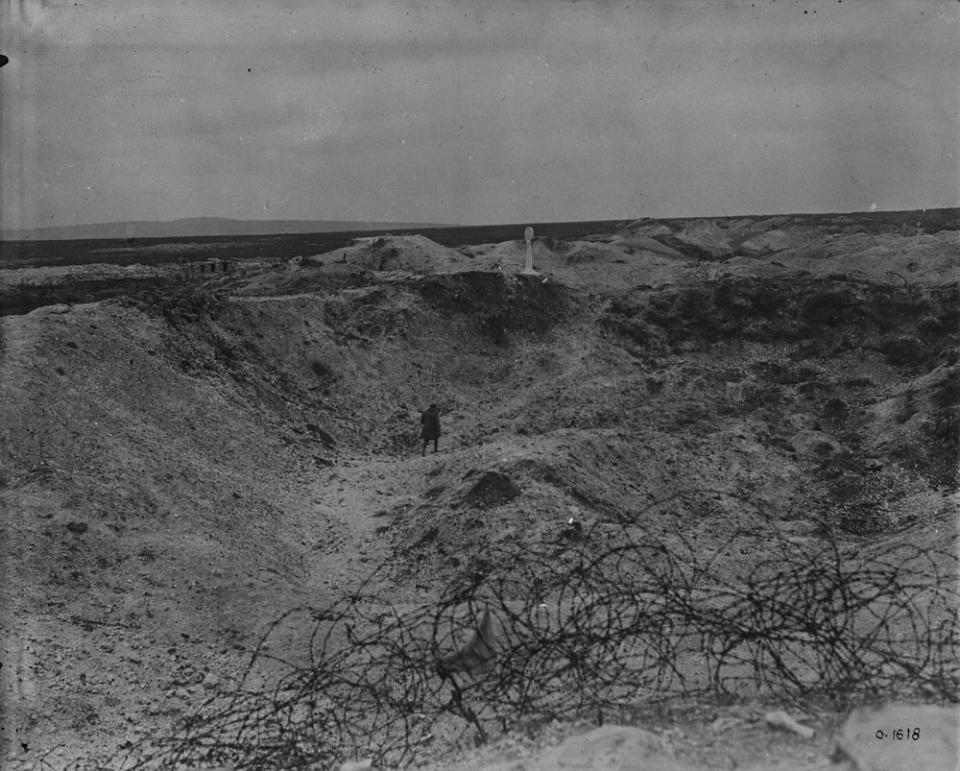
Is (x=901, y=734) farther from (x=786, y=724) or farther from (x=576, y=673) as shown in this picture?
(x=576, y=673)

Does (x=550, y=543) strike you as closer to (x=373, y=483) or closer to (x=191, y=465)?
(x=373, y=483)

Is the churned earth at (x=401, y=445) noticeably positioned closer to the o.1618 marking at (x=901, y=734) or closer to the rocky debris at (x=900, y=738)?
the rocky debris at (x=900, y=738)

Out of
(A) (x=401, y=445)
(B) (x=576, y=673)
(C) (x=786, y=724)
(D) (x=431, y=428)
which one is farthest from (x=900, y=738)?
(A) (x=401, y=445)

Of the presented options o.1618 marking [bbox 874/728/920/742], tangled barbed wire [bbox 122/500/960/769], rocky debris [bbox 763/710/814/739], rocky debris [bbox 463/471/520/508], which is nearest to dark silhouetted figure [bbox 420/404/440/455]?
rocky debris [bbox 463/471/520/508]

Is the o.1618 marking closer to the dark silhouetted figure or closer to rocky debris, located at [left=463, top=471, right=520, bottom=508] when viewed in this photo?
rocky debris, located at [left=463, top=471, right=520, bottom=508]

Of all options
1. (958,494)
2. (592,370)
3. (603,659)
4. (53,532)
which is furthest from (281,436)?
(958,494)
